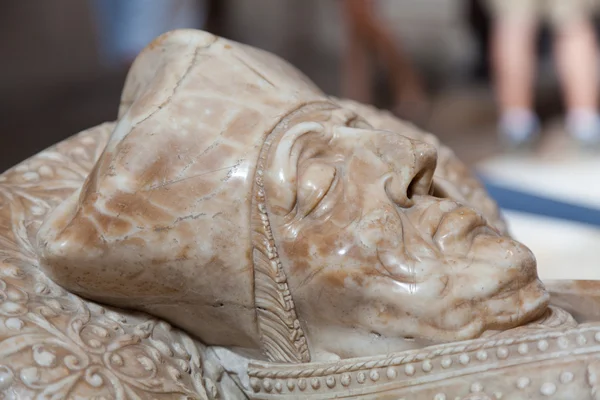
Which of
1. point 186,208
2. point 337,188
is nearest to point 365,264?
point 337,188

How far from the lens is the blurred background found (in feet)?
12.0

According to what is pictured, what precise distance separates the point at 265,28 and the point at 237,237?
5046 millimetres

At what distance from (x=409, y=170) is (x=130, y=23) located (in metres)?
3.49

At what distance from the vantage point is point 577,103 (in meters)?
3.91

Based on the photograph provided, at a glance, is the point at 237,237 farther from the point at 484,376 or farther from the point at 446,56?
the point at 446,56

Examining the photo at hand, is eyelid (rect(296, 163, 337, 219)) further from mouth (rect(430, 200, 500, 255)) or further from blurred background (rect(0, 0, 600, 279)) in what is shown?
blurred background (rect(0, 0, 600, 279))

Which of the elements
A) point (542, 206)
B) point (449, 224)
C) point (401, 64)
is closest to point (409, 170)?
point (449, 224)

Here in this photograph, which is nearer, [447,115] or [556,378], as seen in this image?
[556,378]

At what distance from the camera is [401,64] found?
4.46 m

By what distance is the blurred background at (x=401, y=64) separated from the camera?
3.66m

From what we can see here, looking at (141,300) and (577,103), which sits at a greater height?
(141,300)

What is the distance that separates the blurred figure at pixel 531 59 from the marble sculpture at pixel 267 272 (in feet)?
9.29

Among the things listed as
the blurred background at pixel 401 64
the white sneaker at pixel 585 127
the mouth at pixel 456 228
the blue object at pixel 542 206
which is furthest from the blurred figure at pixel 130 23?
the mouth at pixel 456 228

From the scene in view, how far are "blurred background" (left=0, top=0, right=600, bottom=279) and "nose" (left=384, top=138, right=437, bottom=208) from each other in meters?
1.19
